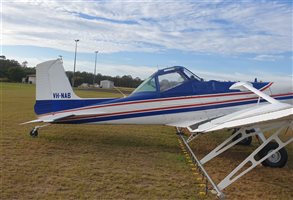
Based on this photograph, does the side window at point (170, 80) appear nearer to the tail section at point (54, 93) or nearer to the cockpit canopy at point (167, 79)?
the cockpit canopy at point (167, 79)

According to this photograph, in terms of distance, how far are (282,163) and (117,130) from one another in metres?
6.06

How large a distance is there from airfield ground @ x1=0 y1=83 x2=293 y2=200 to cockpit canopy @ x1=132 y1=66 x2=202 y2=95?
1.60 metres

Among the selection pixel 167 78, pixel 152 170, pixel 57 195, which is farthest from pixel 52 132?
pixel 57 195

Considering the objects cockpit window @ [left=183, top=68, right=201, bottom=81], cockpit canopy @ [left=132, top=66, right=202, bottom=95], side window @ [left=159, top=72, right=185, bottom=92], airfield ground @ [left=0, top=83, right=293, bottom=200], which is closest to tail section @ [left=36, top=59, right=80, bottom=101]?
airfield ground @ [left=0, top=83, right=293, bottom=200]

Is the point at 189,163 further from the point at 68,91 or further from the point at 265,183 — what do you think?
the point at 68,91

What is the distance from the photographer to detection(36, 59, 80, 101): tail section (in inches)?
359

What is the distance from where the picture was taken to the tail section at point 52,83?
29.9ft

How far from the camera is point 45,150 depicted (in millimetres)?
7449

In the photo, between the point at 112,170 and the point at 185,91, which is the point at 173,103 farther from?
the point at 112,170

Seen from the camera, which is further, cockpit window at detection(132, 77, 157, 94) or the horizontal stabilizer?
cockpit window at detection(132, 77, 157, 94)

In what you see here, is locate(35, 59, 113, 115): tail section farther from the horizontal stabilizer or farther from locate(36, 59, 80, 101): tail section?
the horizontal stabilizer

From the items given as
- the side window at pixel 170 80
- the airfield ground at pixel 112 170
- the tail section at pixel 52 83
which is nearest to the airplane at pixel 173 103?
the side window at pixel 170 80

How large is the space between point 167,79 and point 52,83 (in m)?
3.34

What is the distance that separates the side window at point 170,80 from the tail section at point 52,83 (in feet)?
8.11
